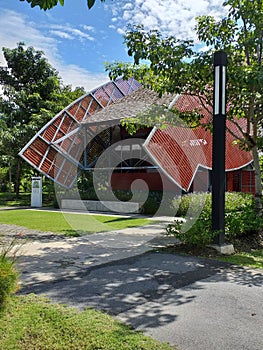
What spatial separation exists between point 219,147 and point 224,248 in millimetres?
1987

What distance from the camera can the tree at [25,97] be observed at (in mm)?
21422

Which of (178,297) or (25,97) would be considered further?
(25,97)

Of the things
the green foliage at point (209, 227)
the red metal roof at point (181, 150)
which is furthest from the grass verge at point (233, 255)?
the red metal roof at point (181, 150)

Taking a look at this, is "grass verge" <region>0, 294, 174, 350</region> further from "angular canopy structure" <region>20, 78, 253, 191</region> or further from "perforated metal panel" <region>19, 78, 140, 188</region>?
"perforated metal panel" <region>19, 78, 140, 188</region>

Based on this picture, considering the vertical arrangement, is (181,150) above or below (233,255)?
above

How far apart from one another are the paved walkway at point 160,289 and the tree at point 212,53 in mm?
3717

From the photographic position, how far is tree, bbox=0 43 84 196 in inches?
843

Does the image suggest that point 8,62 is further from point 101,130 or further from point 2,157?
point 101,130

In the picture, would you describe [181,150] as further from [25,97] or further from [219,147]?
[25,97]

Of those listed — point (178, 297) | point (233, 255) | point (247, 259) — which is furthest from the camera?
point (233, 255)

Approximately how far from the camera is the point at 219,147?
697 centimetres

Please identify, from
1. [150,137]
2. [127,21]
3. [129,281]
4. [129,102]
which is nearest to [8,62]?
[129,102]

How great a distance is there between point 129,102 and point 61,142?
14.6 feet

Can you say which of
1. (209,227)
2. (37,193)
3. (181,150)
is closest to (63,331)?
(209,227)
